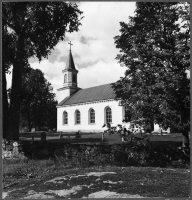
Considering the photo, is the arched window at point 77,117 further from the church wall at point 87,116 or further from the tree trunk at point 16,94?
the tree trunk at point 16,94

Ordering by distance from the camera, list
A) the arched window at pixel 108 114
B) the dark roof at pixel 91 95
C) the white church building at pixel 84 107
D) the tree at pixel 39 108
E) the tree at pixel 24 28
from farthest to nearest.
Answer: the dark roof at pixel 91 95 < the arched window at pixel 108 114 < the white church building at pixel 84 107 < the tree at pixel 39 108 < the tree at pixel 24 28

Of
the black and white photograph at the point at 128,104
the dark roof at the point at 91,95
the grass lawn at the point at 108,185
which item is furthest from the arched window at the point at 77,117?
the grass lawn at the point at 108,185

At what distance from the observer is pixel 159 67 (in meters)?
9.49

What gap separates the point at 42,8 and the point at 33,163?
7.73 metres

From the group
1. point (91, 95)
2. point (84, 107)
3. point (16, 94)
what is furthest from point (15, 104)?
point (91, 95)

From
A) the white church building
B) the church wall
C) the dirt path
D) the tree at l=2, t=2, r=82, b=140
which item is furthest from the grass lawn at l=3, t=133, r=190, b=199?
the church wall

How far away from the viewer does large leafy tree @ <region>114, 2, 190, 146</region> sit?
899 cm

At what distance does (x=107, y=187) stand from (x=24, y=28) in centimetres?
999

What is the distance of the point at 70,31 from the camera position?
43.6 ft

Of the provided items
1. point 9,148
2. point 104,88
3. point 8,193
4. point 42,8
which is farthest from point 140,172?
point 104,88

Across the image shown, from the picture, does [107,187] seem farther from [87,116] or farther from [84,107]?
[84,107]

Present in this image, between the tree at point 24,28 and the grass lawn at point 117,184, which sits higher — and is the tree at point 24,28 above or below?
above

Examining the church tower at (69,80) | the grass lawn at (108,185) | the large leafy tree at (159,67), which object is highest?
the church tower at (69,80)

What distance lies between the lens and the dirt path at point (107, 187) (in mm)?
4961
